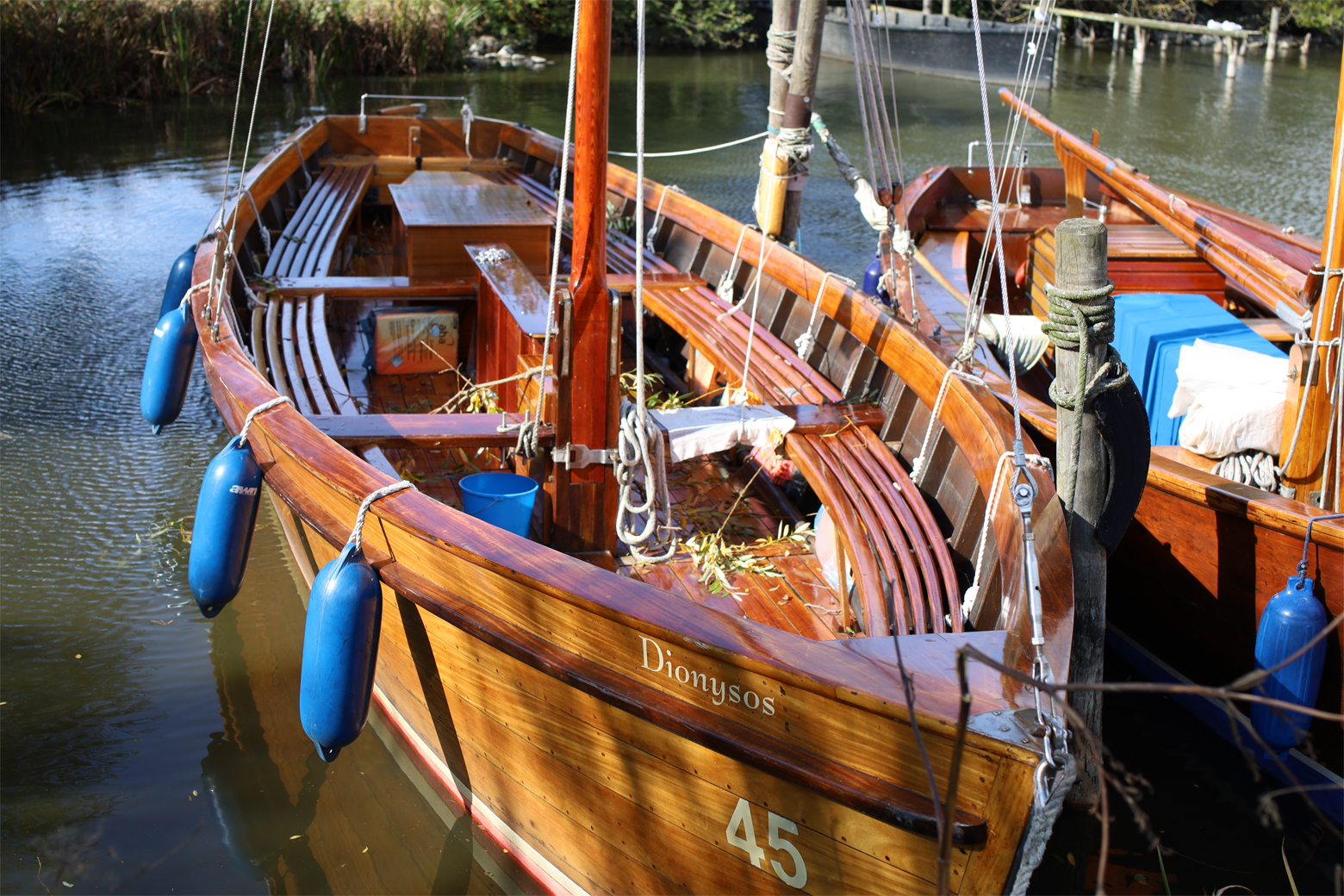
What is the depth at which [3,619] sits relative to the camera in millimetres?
4934

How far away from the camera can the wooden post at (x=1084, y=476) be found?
264 cm

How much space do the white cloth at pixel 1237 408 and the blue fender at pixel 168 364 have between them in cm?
436

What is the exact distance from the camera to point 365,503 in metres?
3.07

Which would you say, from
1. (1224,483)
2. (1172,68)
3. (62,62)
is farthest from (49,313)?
(1172,68)

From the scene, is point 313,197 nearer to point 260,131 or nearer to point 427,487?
point 427,487

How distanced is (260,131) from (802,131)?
42.2 ft

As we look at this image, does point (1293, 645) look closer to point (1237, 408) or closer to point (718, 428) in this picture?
point (1237, 408)

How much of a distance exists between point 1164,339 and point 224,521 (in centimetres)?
444

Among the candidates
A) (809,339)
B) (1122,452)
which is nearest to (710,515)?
(809,339)

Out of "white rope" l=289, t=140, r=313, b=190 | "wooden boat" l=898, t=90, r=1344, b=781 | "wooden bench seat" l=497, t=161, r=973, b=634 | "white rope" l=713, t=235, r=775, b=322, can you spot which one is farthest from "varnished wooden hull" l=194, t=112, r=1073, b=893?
"white rope" l=289, t=140, r=313, b=190

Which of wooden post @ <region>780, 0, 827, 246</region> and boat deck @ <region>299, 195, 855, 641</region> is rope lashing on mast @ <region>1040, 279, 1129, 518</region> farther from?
wooden post @ <region>780, 0, 827, 246</region>

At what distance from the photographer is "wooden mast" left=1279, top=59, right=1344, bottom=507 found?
13.4 feet

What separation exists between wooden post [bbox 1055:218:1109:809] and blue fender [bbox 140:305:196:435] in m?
3.77

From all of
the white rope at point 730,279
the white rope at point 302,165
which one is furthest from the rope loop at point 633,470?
the white rope at point 302,165
